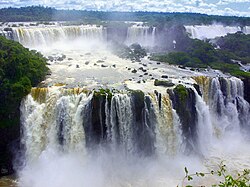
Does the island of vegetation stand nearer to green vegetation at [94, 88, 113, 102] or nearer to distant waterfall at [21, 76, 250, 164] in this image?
distant waterfall at [21, 76, 250, 164]

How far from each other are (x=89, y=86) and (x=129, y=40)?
25157 mm

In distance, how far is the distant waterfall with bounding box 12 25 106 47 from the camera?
34.1m

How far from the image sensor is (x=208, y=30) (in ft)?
173

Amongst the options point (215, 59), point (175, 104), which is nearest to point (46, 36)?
point (215, 59)

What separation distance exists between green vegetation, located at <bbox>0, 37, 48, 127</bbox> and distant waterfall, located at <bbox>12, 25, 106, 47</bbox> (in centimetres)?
1030

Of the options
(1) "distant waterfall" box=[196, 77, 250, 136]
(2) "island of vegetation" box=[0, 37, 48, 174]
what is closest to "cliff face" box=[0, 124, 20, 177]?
(2) "island of vegetation" box=[0, 37, 48, 174]

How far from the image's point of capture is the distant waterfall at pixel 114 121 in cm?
1828

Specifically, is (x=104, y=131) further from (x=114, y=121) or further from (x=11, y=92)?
(x=11, y=92)

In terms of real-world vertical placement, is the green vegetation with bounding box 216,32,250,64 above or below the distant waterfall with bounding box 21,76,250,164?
above

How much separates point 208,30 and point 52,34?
28.3 meters

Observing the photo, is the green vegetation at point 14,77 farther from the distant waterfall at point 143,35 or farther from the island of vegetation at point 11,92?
the distant waterfall at point 143,35

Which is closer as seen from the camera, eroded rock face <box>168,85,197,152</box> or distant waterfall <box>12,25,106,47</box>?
eroded rock face <box>168,85,197,152</box>

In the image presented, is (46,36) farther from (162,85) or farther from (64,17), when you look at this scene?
(64,17)

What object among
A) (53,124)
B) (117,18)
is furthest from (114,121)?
(117,18)
